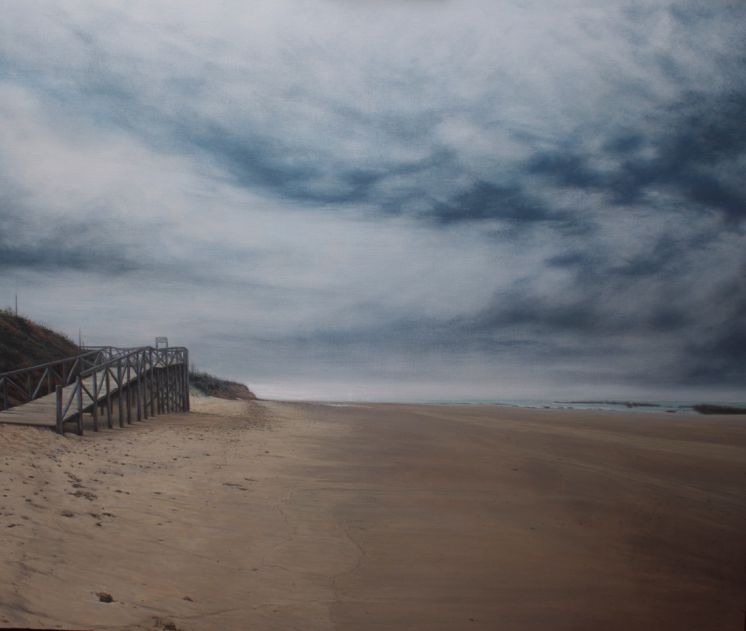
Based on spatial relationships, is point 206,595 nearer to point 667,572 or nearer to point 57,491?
point 57,491

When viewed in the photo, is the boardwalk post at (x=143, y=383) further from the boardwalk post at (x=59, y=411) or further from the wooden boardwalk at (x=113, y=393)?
the boardwalk post at (x=59, y=411)

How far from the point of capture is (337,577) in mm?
5926

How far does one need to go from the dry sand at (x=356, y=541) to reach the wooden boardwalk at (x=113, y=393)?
208 centimetres

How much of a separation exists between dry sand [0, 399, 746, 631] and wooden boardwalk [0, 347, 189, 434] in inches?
82.0

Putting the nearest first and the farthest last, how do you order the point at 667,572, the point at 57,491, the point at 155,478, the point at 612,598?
1. the point at 612,598
2. the point at 667,572
3. the point at 57,491
4. the point at 155,478

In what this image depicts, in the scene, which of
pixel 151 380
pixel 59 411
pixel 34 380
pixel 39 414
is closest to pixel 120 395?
pixel 39 414

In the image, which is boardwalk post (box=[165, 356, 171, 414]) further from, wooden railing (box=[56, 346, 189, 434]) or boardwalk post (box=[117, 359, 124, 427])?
boardwalk post (box=[117, 359, 124, 427])

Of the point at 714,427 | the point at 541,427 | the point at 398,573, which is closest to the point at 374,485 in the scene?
the point at 398,573

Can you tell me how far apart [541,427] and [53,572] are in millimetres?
21461

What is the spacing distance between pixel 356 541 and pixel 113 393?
1491cm

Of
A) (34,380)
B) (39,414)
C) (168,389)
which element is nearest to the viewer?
(39,414)

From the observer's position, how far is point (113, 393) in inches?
776

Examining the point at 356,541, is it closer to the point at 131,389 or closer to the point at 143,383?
the point at 131,389

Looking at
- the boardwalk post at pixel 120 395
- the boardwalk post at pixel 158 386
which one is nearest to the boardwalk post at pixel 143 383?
the boardwalk post at pixel 158 386
